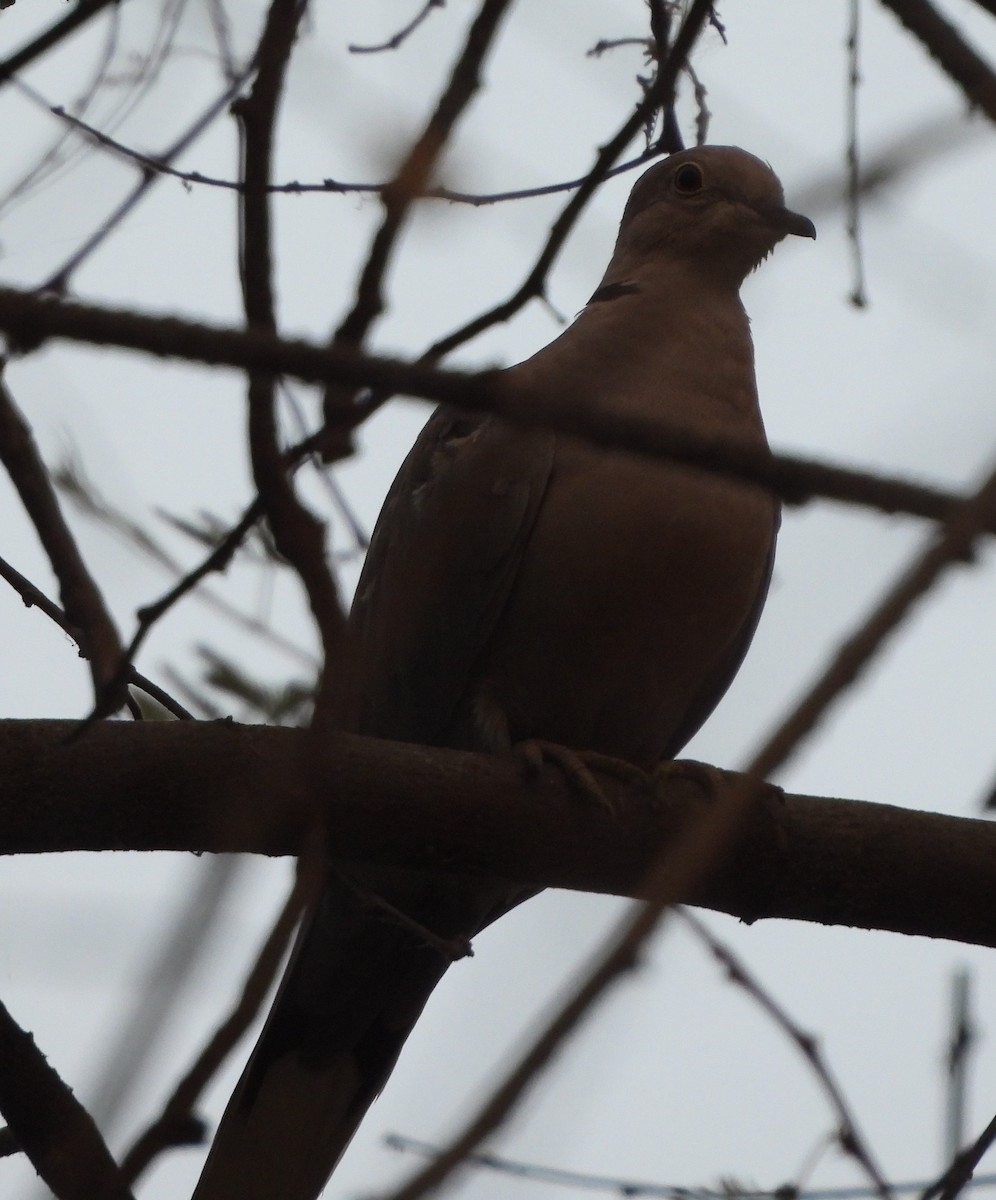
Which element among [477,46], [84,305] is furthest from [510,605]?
[84,305]

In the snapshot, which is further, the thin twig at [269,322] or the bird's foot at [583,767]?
the bird's foot at [583,767]

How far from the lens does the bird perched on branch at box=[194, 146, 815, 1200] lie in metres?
4.10

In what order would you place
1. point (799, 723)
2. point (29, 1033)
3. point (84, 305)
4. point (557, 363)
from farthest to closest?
1. point (557, 363)
2. point (29, 1033)
3. point (84, 305)
4. point (799, 723)

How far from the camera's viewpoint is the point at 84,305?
1.35 metres

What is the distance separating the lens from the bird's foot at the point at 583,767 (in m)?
3.51

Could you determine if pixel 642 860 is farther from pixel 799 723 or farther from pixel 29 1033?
pixel 799 723

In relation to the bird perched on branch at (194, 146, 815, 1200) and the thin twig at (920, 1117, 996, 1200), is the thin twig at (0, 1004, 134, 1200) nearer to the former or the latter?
the bird perched on branch at (194, 146, 815, 1200)

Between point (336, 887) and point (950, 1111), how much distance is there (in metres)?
1.70

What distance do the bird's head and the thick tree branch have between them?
208cm

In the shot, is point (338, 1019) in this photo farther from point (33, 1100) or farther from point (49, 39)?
point (49, 39)

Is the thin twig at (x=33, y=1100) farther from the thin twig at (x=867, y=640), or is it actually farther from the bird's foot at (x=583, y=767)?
the thin twig at (x=867, y=640)

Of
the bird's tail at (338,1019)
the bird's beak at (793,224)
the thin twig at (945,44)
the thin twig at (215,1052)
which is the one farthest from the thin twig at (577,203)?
the bird's beak at (793,224)

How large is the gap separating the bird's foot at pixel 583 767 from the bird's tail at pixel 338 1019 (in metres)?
0.52

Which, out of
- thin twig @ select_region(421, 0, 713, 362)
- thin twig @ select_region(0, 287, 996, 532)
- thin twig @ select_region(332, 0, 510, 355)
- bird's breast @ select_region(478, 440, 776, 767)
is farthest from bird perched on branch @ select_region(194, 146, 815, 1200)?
thin twig @ select_region(0, 287, 996, 532)
